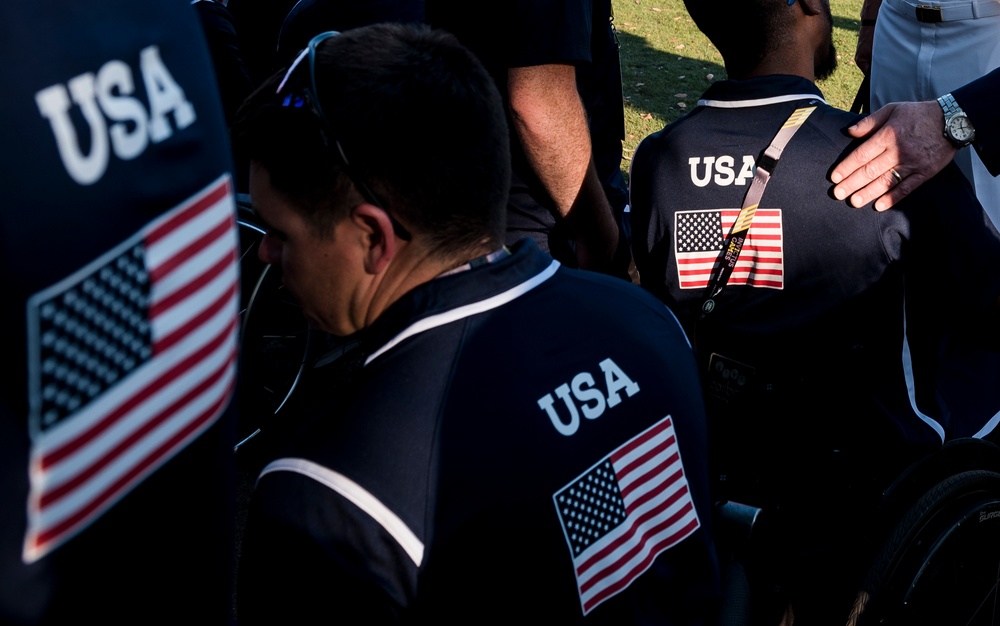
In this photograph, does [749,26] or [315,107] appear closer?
[315,107]

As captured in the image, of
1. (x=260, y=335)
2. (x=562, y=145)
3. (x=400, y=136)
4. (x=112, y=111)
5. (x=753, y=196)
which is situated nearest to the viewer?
(x=112, y=111)

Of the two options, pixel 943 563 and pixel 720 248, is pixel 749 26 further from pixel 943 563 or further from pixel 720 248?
pixel 943 563

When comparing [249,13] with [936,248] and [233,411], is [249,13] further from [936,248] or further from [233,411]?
[233,411]

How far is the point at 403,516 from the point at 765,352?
4.60ft

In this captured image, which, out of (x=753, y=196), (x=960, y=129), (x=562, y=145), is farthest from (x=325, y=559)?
(x=960, y=129)

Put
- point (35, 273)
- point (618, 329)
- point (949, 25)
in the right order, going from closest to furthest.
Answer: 1. point (35, 273)
2. point (618, 329)
3. point (949, 25)

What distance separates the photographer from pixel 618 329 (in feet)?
4.83

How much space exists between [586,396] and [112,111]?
2.62 feet

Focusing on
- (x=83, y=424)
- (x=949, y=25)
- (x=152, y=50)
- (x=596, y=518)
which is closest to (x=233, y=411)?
(x=83, y=424)

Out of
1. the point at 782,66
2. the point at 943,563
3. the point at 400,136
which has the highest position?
the point at 400,136

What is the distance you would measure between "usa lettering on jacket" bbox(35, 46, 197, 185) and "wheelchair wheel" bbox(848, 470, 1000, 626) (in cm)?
183

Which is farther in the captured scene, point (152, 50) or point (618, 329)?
point (618, 329)

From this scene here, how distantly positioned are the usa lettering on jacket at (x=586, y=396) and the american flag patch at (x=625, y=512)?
69 mm

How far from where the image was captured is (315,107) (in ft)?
4.46
